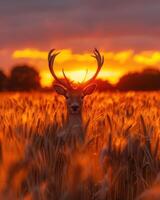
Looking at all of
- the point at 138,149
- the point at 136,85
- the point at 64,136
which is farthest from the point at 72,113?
the point at 136,85

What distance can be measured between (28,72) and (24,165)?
52.5 metres

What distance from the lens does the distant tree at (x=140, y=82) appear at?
51.4 m

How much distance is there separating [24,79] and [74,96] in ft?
145

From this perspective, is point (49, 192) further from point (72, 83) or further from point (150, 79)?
point (150, 79)

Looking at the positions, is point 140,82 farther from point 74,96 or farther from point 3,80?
point 74,96

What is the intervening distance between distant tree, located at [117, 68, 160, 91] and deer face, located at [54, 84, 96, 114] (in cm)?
4351

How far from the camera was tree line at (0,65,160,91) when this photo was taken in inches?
1982

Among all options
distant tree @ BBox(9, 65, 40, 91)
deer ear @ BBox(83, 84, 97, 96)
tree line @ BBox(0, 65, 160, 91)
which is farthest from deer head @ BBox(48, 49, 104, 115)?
tree line @ BBox(0, 65, 160, 91)

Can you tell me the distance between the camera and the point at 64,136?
363cm

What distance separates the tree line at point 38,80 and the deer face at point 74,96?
135 ft

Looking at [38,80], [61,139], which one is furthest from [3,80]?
[61,139]

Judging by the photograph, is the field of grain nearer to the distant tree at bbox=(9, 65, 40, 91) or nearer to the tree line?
the distant tree at bbox=(9, 65, 40, 91)

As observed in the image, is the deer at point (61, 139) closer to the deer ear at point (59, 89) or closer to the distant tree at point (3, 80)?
the deer ear at point (59, 89)

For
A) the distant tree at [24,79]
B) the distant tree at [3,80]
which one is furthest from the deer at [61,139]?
the distant tree at [3,80]
